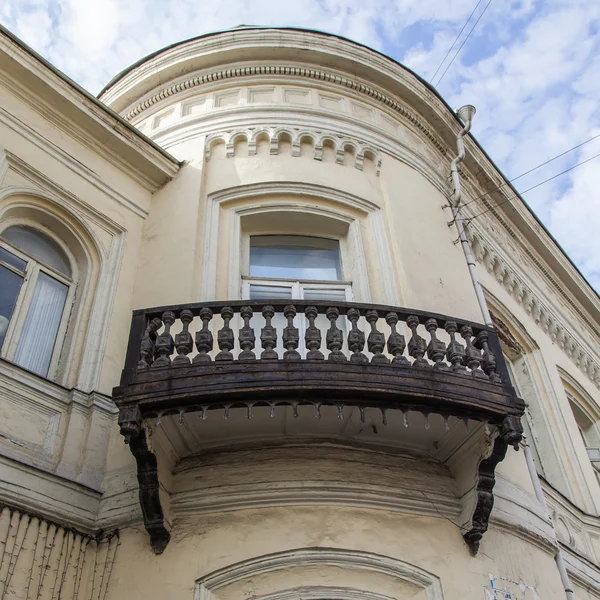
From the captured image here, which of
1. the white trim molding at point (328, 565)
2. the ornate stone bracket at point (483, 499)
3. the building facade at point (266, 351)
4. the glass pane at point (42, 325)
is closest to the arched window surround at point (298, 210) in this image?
the building facade at point (266, 351)

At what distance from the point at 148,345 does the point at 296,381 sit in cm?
134

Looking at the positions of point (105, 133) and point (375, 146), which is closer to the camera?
Answer: point (105, 133)

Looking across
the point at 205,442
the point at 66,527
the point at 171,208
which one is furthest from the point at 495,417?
the point at 171,208

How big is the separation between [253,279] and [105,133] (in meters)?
2.64

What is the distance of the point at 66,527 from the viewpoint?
19.2 feet

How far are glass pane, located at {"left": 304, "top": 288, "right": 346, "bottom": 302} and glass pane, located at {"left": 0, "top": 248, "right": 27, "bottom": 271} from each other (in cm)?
305

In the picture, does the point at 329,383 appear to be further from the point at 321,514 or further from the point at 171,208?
the point at 171,208

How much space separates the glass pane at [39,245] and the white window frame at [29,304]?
5 cm

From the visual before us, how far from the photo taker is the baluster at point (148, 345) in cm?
589

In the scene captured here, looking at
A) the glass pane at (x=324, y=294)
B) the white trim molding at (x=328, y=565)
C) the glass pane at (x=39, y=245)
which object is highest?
the glass pane at (x=39, y=245)

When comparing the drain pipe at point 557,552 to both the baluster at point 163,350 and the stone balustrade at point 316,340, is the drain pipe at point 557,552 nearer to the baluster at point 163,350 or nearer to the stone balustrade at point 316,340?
the stone balustrade at point 316,340

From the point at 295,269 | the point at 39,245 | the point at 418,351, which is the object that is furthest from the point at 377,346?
the point at 39,245

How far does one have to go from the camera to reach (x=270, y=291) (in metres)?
8.18

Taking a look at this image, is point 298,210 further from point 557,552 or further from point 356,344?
point 557,552
